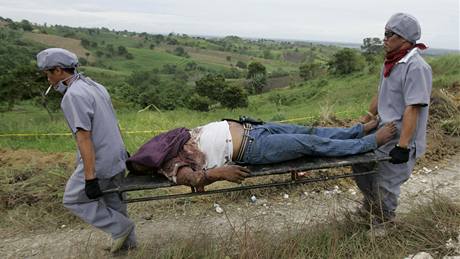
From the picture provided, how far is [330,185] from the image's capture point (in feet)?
17.2

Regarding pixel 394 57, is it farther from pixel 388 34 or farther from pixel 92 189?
pixel 92 189

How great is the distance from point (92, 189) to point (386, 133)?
2.19 m

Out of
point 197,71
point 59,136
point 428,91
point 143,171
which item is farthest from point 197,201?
point 197,71

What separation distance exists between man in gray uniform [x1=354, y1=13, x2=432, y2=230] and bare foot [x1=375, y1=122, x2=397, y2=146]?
40 mm

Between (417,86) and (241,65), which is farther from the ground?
(417,86)

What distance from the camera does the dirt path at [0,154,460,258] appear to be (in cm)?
384

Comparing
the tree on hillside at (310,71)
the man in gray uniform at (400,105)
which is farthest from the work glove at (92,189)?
the tree on hillside at (310,71)

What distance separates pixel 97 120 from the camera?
10.3 feet

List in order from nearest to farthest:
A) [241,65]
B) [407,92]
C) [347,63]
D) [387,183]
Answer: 1. [407,92]
2. [387,183]
3. [347,63]
4. [241,65]

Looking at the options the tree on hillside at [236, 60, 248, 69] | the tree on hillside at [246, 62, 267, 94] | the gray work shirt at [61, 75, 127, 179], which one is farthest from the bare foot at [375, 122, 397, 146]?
the tree on hillside at [236, 60, 248, 69]

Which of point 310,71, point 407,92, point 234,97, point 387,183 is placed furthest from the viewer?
point 310,71

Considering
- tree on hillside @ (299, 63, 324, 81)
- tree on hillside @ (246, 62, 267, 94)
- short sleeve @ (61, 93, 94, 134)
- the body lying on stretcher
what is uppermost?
short sleeve @ (61, 93, 94, 134)

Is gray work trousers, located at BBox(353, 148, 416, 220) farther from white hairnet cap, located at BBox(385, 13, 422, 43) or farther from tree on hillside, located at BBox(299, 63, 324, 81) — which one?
tree on hillside, located at BBox(299, 63, 324, 81)

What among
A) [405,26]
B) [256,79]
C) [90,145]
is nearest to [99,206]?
[90,145]
